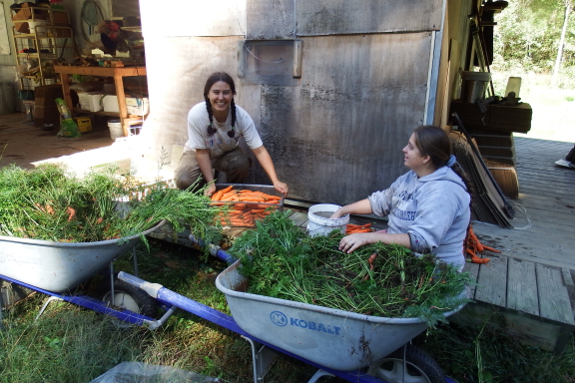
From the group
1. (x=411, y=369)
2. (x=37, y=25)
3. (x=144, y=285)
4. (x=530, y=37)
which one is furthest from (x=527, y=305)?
(x=530, y=37)

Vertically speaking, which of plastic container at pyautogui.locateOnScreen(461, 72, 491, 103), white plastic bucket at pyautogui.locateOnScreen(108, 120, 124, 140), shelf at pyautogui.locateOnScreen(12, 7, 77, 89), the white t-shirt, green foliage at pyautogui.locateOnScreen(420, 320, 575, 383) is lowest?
green foliage at pyautogui.locateOnScreen(420, 320, 575, 383)

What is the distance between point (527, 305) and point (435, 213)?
101 cm

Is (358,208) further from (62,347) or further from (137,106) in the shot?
(137,106)

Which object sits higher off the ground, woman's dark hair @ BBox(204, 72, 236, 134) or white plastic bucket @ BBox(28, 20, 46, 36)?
white plastic bucket @ BBox(28, 20, 46, 36)

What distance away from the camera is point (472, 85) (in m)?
5.75

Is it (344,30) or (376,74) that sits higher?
(344,30)

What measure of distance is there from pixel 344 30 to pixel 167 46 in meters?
2.32

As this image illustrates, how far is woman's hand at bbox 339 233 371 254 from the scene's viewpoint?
2242mm

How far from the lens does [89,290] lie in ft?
10.9

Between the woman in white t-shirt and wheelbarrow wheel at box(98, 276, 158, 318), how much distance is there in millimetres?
1029

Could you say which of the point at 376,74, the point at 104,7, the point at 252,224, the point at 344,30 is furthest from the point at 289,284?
the point at 104,7

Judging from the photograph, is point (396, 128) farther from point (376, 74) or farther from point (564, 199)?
point (564, 199)

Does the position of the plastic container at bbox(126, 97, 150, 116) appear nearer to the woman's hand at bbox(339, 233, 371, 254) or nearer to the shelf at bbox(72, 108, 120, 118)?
the shelf at bbox(72, 108, 120, 118)

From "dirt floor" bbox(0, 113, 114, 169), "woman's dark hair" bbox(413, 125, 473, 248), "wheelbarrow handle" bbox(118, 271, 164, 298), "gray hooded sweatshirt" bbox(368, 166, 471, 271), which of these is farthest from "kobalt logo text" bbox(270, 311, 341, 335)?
"dirt floor" bbox(0, 113, 114, 169)
